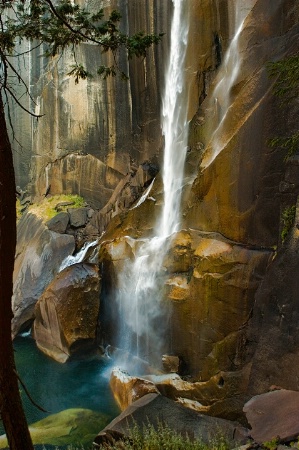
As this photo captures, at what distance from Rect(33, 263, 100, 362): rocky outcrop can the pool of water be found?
0.40m

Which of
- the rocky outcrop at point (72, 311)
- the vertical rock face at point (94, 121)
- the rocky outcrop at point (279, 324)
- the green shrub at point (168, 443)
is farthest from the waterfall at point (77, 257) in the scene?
the green shrub at point (168, 443)

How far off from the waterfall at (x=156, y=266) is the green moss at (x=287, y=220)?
3574 mm

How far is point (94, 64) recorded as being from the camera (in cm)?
1777

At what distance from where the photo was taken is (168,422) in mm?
5867

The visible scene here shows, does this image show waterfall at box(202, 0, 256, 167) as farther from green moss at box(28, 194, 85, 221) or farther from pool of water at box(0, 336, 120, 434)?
green moss at box(28, 194, 85, 221)

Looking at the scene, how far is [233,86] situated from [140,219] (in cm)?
464

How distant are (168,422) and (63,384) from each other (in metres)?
4.74

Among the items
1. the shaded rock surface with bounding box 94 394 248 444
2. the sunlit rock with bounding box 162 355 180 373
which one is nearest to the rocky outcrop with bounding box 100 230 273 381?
the sunlit rock with bounding box 162 355 180 373

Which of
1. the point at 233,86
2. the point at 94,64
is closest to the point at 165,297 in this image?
the point at 233,86

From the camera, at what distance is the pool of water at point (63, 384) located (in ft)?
28.5

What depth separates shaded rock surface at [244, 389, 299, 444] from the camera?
13.7ft

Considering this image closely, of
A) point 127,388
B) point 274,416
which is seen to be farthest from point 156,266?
point 274,416

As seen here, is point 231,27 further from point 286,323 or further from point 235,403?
point 235,403

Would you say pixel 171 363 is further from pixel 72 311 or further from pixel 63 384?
pixel 72 311
